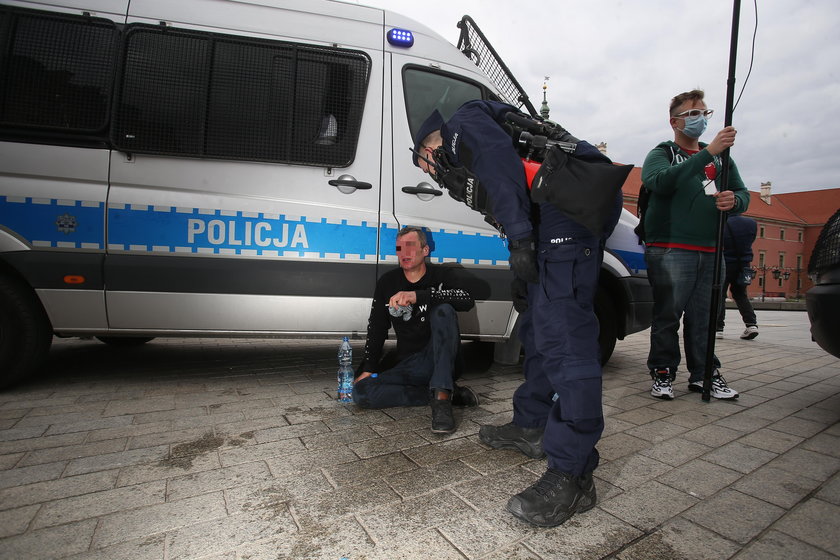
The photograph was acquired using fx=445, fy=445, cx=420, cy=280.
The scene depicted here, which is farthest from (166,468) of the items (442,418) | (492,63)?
(492,63)

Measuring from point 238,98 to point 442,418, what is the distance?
7.45 ft

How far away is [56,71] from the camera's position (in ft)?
8.48

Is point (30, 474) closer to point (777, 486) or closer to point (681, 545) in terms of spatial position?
point (681, 545)

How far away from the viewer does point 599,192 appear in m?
1.51

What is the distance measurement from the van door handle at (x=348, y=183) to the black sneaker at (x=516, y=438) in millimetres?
1656

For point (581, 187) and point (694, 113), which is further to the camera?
point (694, 113)

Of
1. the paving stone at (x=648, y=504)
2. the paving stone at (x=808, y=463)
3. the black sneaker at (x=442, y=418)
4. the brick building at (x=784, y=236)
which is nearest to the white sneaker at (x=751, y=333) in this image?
the paving stone at (x=808, y=463)

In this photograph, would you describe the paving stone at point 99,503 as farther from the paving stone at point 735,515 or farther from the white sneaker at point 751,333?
the white sneaker at point 751,333

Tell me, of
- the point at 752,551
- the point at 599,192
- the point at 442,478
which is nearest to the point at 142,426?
the point at 442,478

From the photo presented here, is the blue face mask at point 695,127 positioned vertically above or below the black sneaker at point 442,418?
above

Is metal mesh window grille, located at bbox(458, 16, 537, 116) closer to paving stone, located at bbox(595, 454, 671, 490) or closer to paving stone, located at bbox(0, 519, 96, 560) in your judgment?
paving stone, located at bbox(595, 454, 671, 490)

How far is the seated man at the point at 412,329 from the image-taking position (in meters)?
2.54

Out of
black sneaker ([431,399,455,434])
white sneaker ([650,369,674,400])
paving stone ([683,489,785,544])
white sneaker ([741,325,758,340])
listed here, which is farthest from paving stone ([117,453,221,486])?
white sneaker ([741,325,758,340])

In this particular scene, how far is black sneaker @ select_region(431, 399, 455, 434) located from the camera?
2.20m
